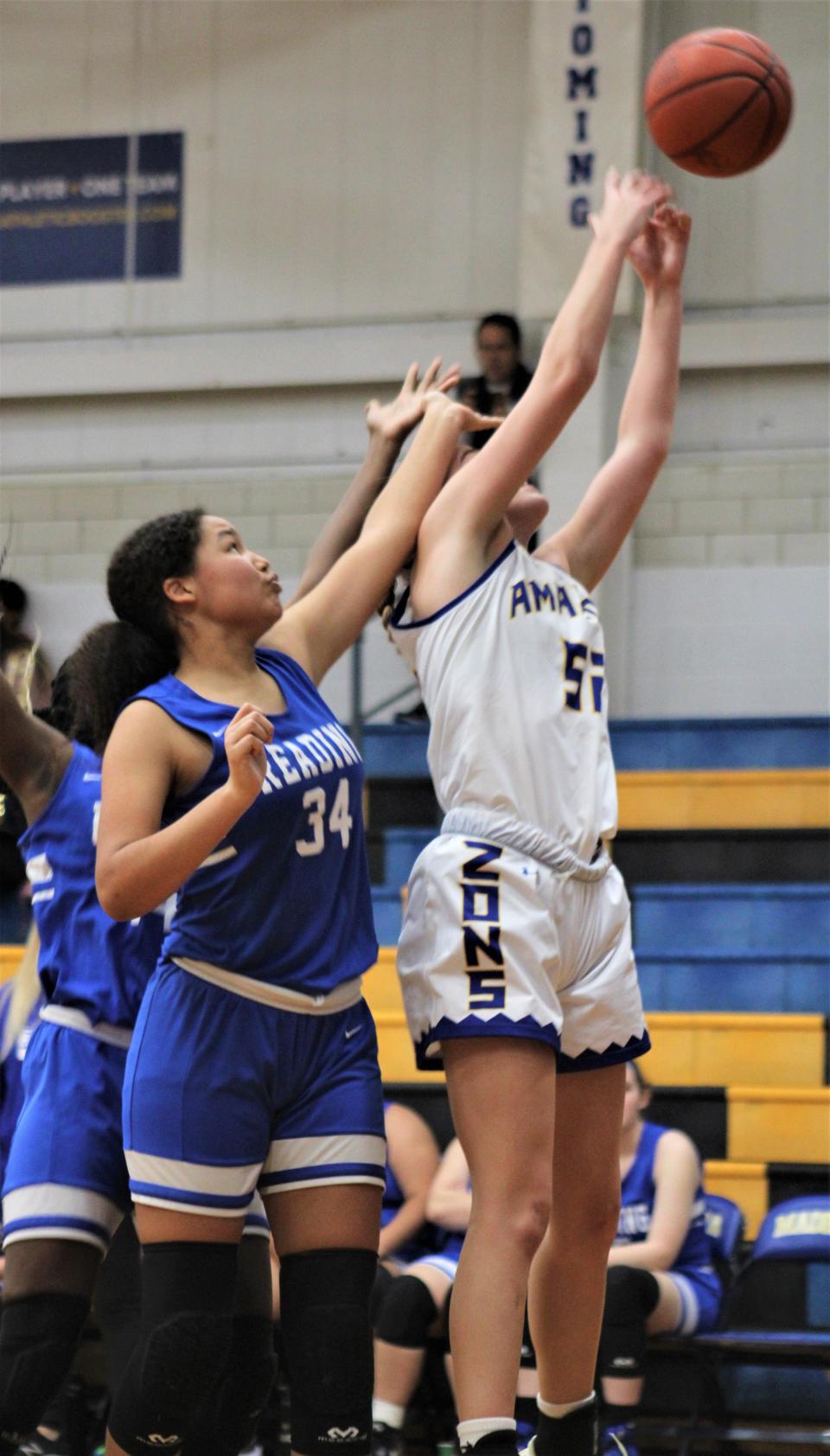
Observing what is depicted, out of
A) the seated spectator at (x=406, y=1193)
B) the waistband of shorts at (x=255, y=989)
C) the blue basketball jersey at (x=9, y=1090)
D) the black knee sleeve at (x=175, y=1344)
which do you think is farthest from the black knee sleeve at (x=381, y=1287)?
the waistband of shorts at (x=255, y=989)

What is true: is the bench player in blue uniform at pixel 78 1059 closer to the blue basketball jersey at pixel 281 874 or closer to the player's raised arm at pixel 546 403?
the player's raised arm at pixel 546 403

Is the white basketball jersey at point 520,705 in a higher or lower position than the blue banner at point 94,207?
lower

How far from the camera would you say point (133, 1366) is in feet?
8.86

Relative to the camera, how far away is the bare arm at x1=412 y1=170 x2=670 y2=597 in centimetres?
299

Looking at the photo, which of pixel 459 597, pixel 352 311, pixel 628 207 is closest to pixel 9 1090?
pixel 459 597

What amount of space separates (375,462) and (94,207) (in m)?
7.39

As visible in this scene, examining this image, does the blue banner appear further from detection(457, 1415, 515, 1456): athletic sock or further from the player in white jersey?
detection(457, 1415, 515, 1456): athletic sock

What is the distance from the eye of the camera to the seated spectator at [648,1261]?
181 inches

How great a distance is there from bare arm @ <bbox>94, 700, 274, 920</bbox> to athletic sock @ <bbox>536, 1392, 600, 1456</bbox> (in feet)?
3.65

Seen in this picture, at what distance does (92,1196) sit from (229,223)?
7721mm

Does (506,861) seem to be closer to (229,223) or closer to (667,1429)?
(667,1429)

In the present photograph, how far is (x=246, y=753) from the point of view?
257 centimetres

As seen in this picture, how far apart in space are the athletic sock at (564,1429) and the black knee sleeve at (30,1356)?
813 mm

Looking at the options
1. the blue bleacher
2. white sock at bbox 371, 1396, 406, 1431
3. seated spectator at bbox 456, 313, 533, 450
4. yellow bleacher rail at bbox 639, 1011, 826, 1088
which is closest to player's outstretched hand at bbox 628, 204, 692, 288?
white sock at bbox 371, 1396, 406, 1431
